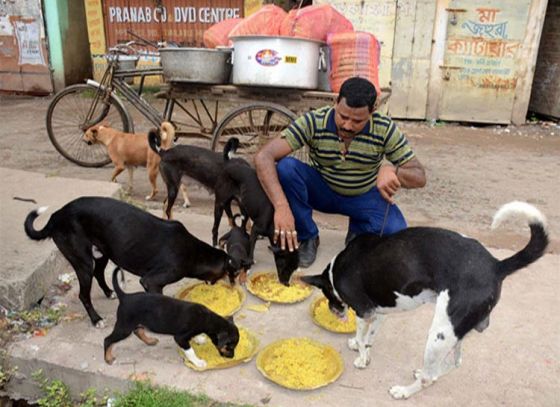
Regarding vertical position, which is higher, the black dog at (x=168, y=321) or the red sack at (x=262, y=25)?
the red sack at (x=262, y=25)

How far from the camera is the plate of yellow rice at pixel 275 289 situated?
3.45m

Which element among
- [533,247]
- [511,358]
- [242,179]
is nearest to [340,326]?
[511,358]

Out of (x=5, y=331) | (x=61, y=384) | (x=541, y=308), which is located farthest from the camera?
(x=541, y=308)

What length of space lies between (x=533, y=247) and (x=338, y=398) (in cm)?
123

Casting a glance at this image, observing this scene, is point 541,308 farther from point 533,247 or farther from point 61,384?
point 61,384

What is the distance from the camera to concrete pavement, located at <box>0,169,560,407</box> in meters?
2.62

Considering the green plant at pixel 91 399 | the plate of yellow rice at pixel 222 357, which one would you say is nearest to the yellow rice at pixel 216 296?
the plate of yellow rice at pixel 222 357

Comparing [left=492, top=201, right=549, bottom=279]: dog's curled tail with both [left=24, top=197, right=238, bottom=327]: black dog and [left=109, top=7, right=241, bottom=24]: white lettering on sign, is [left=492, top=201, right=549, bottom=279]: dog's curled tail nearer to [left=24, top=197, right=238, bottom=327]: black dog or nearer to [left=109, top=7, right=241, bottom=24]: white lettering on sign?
[left=24, top=197, right=238, bottom=327]: black dog

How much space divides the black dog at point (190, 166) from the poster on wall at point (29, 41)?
920 centimetres

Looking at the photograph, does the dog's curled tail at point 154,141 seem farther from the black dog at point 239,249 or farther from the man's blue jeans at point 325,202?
the man's blue jeans at point 325,202

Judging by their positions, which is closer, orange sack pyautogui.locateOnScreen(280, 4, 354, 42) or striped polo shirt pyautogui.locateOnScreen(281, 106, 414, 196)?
striped polo shirt pyautogui.locateOnScreen(281, 106, 414, 196)

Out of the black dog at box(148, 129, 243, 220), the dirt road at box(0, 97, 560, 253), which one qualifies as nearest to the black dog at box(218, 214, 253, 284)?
the black dog at box(148, 129, 243, 220)

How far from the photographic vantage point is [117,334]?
8.72ft

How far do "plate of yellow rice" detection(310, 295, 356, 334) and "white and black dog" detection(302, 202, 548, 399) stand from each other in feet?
0.76
